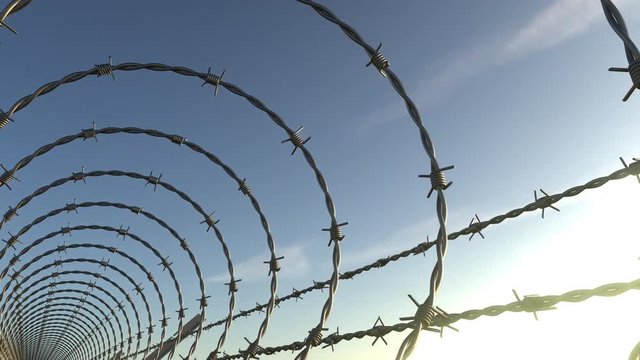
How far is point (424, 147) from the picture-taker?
2.54 meters

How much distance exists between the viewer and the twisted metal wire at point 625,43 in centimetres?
162

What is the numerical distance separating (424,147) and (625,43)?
105 cm

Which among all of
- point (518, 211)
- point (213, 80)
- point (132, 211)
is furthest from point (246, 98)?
point (132, 211)

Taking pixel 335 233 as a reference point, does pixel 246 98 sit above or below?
above

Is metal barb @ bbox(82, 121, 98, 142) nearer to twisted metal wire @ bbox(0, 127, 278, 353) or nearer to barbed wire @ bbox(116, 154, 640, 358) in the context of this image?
twisted metal wire @ bbox(0, 127, 278, 353)

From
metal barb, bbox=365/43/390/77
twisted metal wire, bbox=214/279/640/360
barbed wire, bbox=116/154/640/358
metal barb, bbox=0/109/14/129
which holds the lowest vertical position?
twisted metal wire, bbox=214/279/640/360

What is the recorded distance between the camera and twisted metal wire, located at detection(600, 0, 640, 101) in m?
1.62

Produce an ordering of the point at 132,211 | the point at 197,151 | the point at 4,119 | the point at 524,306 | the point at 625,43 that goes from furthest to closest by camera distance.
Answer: the point at 132,211 → the point at 197,151 → the point at 4,119 → the point at 524,306 → the point at 625,43

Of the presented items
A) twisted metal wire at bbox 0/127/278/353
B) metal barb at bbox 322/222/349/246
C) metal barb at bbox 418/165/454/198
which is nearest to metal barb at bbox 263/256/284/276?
twisted metal wire at bbox 0/127/278/353

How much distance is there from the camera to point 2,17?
311 centimetres

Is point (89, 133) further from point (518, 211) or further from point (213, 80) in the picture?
point (518, 211)

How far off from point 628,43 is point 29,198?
23.3 feet

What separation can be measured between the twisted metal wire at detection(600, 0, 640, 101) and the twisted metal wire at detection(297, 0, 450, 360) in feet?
A: 3.08

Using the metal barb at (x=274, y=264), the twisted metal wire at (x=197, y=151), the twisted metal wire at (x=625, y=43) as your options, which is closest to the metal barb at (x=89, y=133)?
the twisted metal wire at (x=197, y=151)
